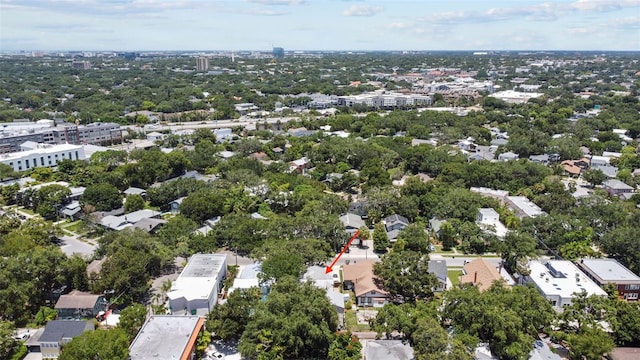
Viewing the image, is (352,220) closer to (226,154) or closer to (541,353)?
(541,353)

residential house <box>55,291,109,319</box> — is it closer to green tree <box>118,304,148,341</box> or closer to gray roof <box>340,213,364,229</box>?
green tree <box>118,304,148,341</box>

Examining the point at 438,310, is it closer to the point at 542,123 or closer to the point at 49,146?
the point at 49,146

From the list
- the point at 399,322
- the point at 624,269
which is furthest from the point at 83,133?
the point at 624,269

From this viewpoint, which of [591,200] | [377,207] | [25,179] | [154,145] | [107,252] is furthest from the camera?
[154,145]

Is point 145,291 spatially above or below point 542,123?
below

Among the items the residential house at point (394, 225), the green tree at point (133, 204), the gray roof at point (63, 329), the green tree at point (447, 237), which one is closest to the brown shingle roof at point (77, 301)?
the gray roof at point (63, 329)

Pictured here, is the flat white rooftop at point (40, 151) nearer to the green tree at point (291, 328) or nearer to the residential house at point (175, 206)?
the residential house at point (175, 206)

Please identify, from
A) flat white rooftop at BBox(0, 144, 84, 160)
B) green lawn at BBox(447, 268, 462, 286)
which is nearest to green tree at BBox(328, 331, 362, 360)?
green lawn at BBox(447, 268, 462, 286)

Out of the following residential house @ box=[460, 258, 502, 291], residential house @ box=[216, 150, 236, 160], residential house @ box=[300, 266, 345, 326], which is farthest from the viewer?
residential house @ box=[216, 150, 236, 160]
